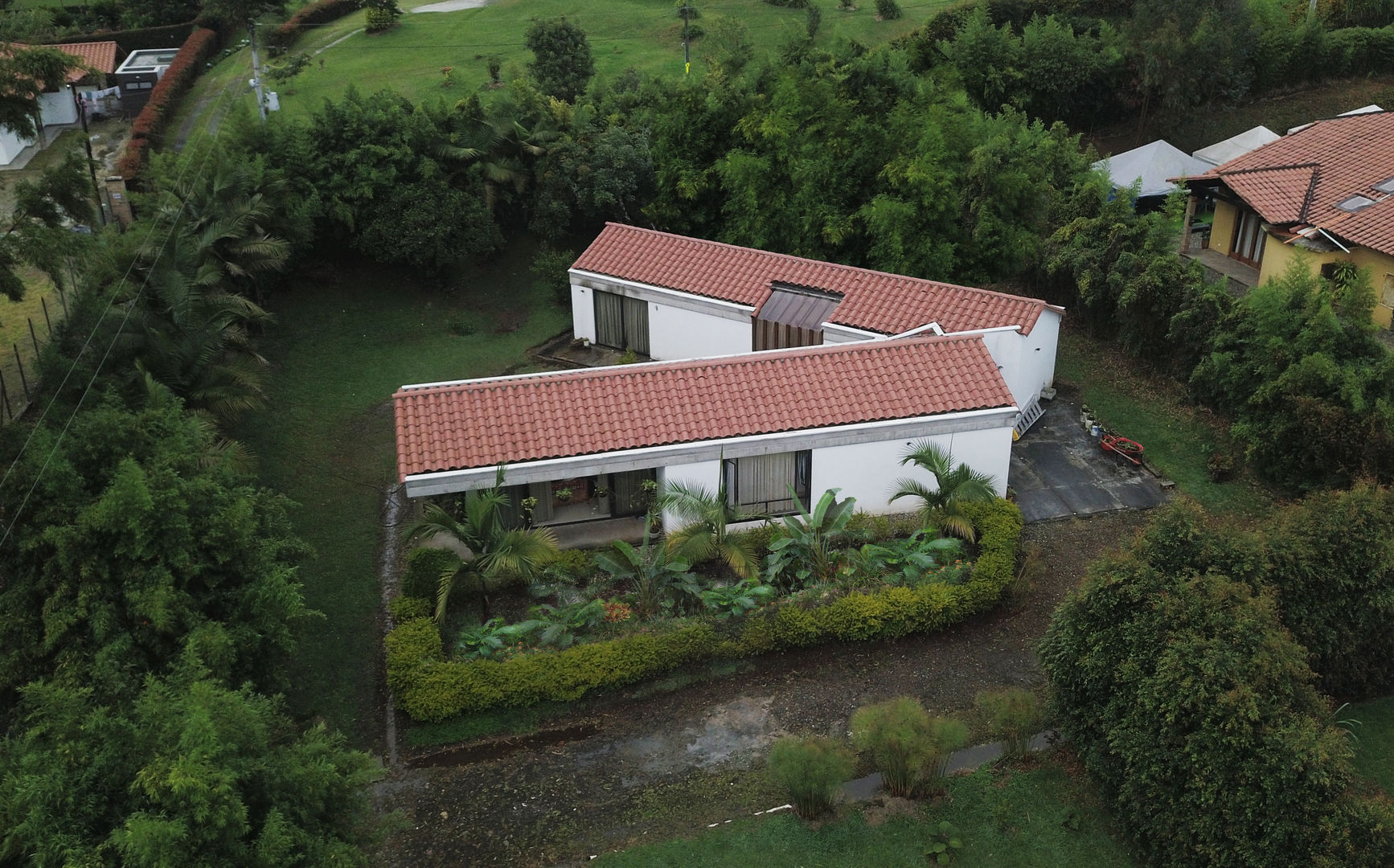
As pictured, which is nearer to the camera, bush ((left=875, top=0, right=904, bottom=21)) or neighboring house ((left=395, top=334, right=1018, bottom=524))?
neighboring house ((left=395, top=334, right=1018, bottom=524))

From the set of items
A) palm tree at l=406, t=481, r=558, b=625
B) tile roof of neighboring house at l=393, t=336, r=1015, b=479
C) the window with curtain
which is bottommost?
the window with curtain

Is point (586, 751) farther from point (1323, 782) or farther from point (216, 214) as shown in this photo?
point (216, 214)

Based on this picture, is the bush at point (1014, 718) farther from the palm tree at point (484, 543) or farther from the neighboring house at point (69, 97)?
the neighboring house at point (69, 97)

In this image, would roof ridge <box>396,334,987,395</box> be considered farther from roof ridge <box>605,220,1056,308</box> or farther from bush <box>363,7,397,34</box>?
bush <box>363,7,397,34</box>

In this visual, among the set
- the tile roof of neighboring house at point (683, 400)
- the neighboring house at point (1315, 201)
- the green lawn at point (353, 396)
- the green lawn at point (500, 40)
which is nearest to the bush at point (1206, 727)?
the tile roof of neighboring house at point (683, 400)

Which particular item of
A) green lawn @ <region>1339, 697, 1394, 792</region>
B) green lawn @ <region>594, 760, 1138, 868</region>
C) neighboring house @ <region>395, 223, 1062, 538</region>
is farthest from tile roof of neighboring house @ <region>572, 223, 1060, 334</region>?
green lawn @ <region>594, 760, 1138, 868</region>

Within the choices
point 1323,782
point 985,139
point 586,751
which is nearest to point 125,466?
point 586,751
